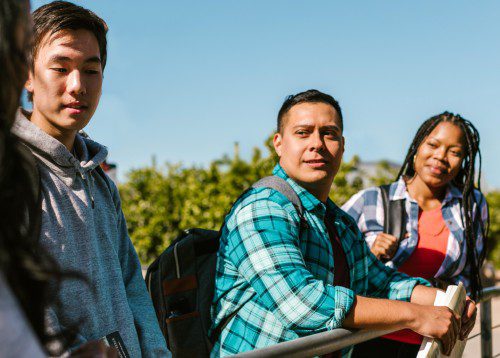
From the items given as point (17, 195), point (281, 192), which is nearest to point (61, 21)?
point (281, 192)

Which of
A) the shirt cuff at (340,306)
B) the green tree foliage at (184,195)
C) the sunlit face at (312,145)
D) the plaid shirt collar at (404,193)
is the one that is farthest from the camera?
the green tree foliage at (184,195)

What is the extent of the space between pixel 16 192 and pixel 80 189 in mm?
997

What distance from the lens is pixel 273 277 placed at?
2.18 m

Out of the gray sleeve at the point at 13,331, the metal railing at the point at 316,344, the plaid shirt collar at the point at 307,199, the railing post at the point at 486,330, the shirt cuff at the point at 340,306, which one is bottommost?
the railing post at the point at 486,330

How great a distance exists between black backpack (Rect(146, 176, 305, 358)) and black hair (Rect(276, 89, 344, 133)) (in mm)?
499

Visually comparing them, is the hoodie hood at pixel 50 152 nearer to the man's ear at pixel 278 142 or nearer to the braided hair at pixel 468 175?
the man's ear at pixel 278 142

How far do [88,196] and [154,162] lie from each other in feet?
29.6

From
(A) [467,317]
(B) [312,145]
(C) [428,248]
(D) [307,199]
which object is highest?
(B) [312,145]

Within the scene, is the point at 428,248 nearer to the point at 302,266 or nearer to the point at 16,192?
the point at 302,266

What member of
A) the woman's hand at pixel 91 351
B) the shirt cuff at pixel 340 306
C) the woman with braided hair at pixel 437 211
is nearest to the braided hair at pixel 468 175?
the woman with braided hair at pixel 437 211

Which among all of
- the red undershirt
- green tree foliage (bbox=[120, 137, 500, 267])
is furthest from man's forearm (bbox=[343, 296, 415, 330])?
green tree foliage (bbox=[120, 137, 500, 267])

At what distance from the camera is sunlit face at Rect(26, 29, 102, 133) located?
1871 mm

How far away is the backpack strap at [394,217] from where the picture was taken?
3.65 m

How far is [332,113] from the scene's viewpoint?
9.20ft
